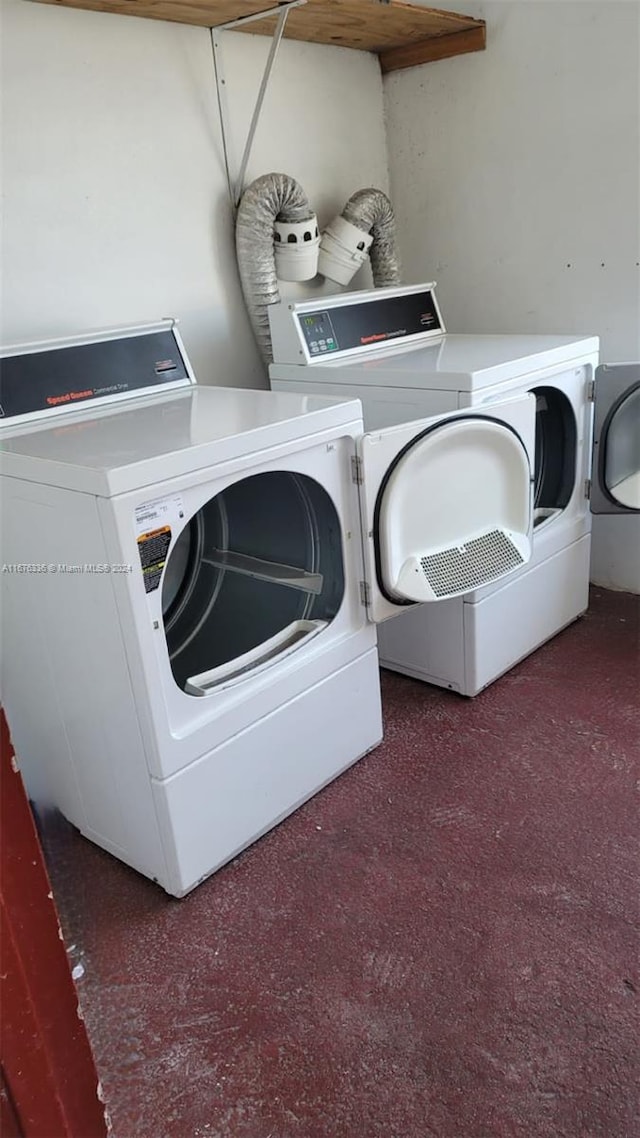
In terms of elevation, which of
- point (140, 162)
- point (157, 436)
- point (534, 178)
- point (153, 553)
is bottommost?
point (153, 553)

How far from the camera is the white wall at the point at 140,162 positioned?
7.13 ft

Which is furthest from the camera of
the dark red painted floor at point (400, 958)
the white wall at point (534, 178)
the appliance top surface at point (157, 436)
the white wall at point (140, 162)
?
the white wall at point (534, 178)

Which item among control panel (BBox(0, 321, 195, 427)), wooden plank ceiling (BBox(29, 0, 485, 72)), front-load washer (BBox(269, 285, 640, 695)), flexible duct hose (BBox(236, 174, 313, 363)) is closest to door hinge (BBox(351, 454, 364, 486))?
front-load washer (BBox(269, 285, 640, 695))

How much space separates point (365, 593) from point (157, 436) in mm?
673

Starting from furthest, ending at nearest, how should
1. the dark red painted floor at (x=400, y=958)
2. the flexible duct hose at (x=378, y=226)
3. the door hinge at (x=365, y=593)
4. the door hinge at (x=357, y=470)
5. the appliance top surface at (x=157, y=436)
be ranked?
1. the flexible duct hose at (x=378, y=226)
2. the door hinge at (x=365, y=593)
3. the door hinge at (x=357, y=470)
4. the appliance top surface at (x=157, y=436)
5. the dark red painted floor at (x=400, y=958)

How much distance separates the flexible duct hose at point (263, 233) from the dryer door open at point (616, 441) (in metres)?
1.11

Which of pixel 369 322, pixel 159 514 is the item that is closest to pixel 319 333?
pixel 369 322

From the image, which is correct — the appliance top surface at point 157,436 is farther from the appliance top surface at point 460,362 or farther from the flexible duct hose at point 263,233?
the flexible duct hose at point 263,233

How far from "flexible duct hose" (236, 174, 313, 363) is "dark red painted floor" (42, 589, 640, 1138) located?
4.90 feet

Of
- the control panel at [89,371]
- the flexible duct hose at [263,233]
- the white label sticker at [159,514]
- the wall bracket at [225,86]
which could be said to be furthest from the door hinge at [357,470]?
the wall bracket at [225,86]

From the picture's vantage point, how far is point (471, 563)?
2172 millimetres

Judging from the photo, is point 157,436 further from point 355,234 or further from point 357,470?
point 355,234

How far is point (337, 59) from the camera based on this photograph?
9.73ft

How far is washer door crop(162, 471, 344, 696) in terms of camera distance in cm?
199
